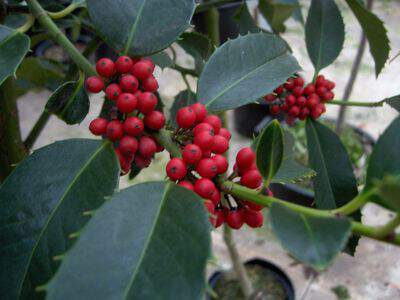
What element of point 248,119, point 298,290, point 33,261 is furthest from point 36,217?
point 248,119

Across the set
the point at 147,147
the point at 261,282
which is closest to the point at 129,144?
the point at 147,147

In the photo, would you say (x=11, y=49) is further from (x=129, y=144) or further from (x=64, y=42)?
(x=129, y=144)

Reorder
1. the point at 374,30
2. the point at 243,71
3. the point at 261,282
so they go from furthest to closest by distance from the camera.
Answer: the point at 261,282 → the point at 374,30 → the point at 243,71

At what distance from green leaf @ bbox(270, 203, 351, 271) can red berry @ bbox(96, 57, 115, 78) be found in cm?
22

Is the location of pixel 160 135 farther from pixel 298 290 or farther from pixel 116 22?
pixel 298 290

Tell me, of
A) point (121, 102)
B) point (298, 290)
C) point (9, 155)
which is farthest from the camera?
point (298, 290)

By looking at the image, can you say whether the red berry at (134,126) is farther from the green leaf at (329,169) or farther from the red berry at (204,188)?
the green leaf at (329,169)

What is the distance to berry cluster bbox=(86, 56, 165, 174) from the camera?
431mm

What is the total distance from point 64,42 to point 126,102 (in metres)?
0.11

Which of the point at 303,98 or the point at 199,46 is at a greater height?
the point at 199,46

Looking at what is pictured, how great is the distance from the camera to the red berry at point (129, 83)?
45cm

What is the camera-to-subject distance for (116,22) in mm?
519

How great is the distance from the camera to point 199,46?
72cm

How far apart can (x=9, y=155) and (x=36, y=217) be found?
0.24 meters
